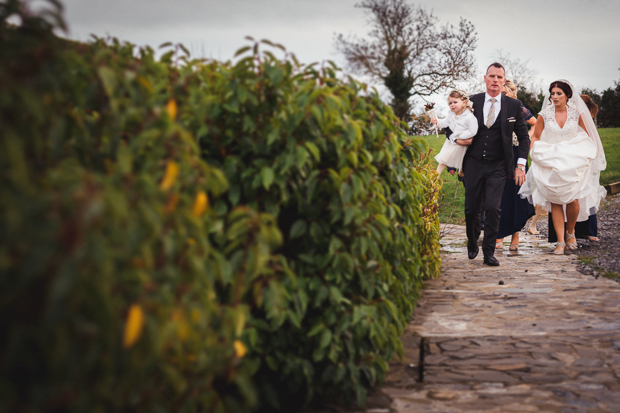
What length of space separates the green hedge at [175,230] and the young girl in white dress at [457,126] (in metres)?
5.00

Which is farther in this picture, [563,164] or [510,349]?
[563,164]

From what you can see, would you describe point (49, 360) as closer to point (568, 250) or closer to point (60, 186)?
point (60, 186)

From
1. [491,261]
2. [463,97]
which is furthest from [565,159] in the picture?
[491,261]

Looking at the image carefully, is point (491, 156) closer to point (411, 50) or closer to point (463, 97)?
point (463, 97)

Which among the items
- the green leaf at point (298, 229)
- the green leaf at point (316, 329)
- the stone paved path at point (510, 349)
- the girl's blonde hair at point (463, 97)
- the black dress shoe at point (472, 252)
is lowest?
the stone paved path at point (510, 349)

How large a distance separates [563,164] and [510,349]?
5.84 metres

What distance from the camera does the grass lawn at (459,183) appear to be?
49.3ft

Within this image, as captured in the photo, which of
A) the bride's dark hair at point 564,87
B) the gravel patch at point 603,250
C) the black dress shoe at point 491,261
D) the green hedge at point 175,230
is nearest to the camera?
the green hedge at point 175,230

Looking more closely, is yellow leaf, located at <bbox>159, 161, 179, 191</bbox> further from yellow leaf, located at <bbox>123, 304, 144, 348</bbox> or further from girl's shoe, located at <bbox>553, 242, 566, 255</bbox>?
girl's shoe, located at <bbox>553, 242, 566, 255</bbox>

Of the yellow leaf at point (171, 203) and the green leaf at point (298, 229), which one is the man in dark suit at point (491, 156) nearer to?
the green leaf at point (298, 229)

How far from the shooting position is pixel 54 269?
1.14 meters

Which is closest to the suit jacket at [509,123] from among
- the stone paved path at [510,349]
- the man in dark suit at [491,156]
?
the man in dark suit at [491,156]

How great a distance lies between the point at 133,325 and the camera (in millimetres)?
1248

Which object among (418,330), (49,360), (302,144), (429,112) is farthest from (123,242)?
(429,112)
